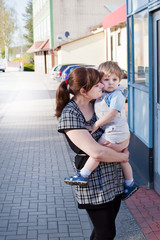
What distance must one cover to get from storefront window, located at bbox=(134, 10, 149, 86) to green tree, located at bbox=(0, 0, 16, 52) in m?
83.0

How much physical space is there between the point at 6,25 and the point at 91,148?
290 feet

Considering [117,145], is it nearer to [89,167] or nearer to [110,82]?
[89,167]

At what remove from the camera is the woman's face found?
8.92ft

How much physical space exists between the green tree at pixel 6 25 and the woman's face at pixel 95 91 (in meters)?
86.5

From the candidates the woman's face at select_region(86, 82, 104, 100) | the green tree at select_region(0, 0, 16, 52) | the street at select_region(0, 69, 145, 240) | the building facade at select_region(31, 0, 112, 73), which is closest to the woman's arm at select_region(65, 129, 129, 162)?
the woman's face at select_region(86, 82, 104, 100)

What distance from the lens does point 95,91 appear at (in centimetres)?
273

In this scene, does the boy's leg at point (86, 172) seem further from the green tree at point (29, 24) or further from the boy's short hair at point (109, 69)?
the green tree at point (29, 24)

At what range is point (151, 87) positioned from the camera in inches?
208

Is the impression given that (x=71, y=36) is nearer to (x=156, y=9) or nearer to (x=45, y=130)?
(x=45, y=130)

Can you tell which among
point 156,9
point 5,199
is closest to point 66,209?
point 5,199

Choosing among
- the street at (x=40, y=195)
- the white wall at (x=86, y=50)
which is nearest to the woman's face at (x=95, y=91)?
the street at (x=40, y=195)

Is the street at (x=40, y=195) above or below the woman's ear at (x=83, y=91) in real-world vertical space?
below

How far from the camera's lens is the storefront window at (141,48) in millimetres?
5656

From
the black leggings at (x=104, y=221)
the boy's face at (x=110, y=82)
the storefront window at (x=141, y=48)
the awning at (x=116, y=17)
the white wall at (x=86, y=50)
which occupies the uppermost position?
the awning at (x=116, y=17)
